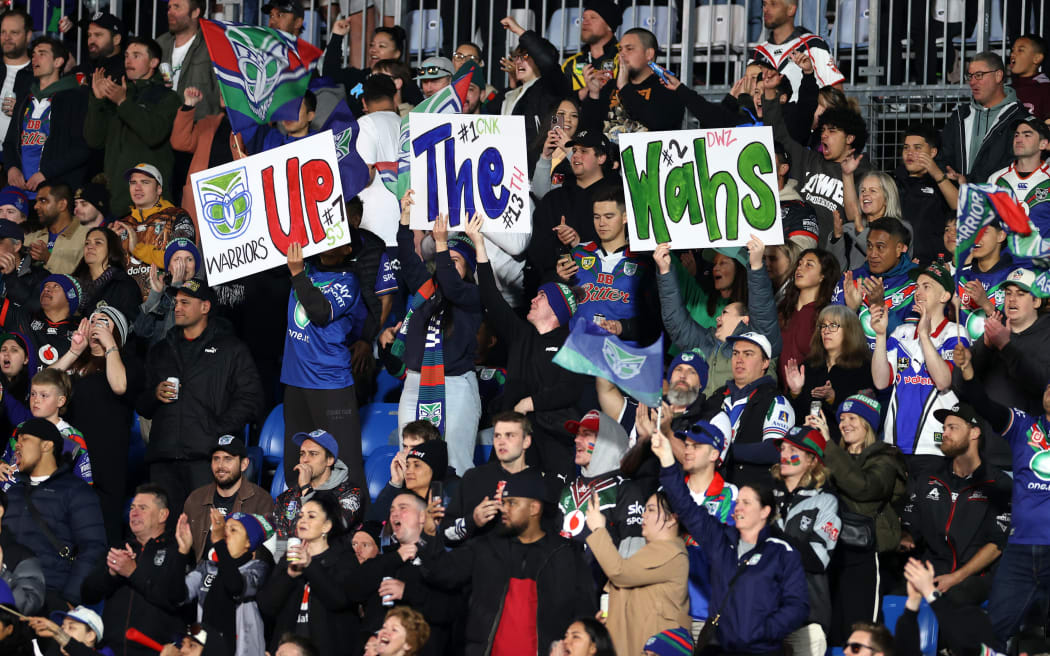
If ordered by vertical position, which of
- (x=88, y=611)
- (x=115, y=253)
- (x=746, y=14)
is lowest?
(x=88, y=611)

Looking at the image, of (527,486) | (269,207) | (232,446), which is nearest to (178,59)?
(269,207)

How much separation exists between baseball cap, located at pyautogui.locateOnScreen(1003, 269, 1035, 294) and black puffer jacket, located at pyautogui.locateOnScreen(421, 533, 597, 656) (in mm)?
3210

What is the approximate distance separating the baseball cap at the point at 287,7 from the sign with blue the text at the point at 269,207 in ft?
10.4

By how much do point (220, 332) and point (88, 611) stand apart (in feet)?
7.81

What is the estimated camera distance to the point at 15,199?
14562 millimetres

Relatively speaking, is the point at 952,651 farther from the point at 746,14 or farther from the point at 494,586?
the point at 746,14

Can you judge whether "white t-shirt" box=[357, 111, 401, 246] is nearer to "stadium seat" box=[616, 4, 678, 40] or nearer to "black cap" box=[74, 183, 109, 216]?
"black cap" box=[74, 183, 109, 216]

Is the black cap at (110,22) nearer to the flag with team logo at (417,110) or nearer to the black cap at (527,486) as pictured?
the flag with team logo at (417,110)

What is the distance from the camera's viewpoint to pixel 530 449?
11.2 meters

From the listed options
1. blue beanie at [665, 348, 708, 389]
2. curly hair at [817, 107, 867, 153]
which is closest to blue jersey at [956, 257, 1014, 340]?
curly hair at [817, 107, 867, 153]

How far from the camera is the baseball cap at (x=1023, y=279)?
11.4m

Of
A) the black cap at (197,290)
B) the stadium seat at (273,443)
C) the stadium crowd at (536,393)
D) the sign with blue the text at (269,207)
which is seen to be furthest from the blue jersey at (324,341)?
the stadium seat at (273,443)

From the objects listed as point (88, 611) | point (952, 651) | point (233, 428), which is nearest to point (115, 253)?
point (233, 428)

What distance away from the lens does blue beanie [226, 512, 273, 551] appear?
10.9 meters
